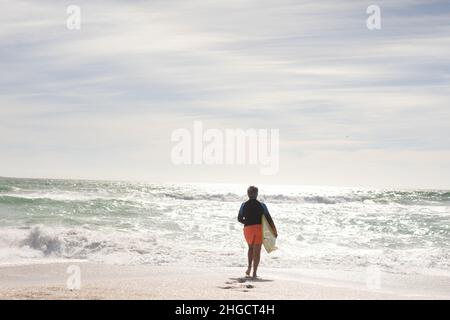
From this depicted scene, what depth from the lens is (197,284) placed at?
9.90m

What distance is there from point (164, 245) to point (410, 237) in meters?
9.50

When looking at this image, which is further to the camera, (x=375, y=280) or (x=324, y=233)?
(x=324, y=233)

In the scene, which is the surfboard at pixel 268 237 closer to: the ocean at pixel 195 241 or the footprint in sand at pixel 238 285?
the footprint in sand at pixel 238 285

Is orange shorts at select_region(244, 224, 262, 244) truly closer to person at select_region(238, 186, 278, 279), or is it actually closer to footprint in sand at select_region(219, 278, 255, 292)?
person at select_region(238, 186, 278, 279)

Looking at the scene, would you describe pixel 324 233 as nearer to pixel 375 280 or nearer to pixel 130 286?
pixel 375 280

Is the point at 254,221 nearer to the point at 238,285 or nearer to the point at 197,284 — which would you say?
the point at 238,285

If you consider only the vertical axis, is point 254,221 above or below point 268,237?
above

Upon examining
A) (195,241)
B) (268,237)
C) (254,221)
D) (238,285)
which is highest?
(254,221)

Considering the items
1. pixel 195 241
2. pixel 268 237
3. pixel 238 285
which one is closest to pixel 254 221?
pixel 268 237
